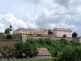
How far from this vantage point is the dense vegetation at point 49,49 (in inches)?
2165

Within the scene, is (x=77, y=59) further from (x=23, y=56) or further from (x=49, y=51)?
(x=49, y=51)

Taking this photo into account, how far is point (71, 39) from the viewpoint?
105 meters

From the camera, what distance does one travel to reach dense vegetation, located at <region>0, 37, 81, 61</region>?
55000 millimetres

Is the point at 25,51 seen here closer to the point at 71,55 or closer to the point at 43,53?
the point at 43,53

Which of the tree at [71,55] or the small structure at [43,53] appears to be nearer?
the tree at [71,55]

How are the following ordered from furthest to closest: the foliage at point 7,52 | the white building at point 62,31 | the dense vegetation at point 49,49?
the white building at point 62,31 → the foliage at point 7,52 → the dense vegetation at point 49,49

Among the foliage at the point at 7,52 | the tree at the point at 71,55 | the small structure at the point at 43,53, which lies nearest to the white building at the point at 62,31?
the small structure at the point at 43,53

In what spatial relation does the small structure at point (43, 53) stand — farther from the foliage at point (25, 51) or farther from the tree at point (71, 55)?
the tree at point (71, 55)

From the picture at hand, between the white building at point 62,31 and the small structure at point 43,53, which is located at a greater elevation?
the white building at point 62,31

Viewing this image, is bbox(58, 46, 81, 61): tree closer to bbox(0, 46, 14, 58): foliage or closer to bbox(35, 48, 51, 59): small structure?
bbox(0, 46, 14, 58): foliage

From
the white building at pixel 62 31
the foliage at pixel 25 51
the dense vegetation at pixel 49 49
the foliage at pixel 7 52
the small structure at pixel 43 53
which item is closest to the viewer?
the dense vegetation at pixel 49 49

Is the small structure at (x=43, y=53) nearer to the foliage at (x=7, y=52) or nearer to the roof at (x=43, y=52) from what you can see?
the roof at (x=43, y=52)

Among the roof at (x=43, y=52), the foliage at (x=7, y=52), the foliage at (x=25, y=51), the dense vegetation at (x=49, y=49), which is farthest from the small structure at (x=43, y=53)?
the foliage at (x=7, y=52)

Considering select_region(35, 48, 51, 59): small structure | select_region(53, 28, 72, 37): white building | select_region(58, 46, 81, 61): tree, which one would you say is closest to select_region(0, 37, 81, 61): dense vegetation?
select_region(58, 46, 81, 61): tree
